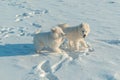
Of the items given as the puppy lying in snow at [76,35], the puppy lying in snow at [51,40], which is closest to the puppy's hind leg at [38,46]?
the puppy lying in snow at [51,40]

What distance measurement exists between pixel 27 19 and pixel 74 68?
4.02m

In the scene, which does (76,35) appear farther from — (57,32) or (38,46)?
(38,46)

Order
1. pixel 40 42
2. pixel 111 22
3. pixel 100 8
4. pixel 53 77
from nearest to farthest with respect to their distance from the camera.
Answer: pixel 53 77
pixel 40 42
pixel 111 22
pixel 100 8

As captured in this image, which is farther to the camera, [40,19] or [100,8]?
[100,8]

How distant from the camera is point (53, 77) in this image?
5.87 m

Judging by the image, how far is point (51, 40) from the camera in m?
6.73

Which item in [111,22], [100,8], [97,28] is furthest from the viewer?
[100,8]

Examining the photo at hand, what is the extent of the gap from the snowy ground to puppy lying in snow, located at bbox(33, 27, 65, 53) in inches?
5.8

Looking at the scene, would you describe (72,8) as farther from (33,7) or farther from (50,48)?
(50,48)

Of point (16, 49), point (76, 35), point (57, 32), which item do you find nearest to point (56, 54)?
point (57, 32)

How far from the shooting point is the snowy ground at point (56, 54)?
19.8 feet

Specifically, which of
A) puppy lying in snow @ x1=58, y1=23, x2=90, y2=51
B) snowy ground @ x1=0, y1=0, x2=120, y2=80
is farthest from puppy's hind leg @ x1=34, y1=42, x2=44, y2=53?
puppy lying in snow @ x1=58, y1=23, x2=90, y2=51

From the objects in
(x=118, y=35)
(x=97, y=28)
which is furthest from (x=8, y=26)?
(x=118, y=35)

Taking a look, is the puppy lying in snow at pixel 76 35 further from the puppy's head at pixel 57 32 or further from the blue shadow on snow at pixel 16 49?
the blue shadow on snow at pixel 16 49
